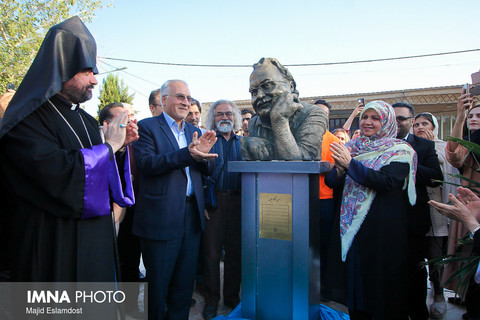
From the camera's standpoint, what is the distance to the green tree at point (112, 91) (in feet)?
73.0

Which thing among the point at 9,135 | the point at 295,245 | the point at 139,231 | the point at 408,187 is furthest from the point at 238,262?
the point at 9,135

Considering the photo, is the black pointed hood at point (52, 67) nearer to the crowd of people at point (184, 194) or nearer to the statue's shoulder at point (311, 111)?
the crowd of people at point (184, 194)

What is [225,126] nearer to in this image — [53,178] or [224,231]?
[224,231]

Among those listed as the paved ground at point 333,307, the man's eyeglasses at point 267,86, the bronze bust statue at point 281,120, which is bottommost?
the paved ground at point 333,307

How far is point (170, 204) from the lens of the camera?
244 centimetres

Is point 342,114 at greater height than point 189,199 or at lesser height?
greater

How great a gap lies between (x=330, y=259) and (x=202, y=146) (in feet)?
4.59

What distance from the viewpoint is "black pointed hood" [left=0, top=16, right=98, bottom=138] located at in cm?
166

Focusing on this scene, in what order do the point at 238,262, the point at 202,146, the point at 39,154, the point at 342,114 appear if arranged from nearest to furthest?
1. the point at 39,154
2. the point at 202,146
3. the point at 238,262
4. the point at 342,114

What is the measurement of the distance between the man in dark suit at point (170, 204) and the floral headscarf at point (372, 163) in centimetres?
118

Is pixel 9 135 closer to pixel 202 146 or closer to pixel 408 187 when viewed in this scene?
pixel 202 146

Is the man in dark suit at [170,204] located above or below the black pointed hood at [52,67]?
below

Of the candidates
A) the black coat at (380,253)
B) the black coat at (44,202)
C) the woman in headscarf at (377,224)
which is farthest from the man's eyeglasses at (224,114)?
the black coat at (44,202)

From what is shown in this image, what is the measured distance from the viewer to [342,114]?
12625 mm
